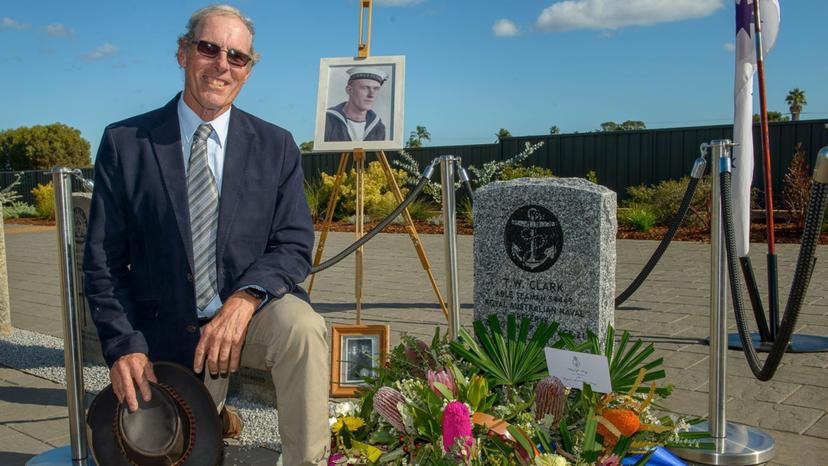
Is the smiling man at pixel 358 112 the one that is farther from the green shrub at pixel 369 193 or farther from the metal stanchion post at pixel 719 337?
the green shrub at pixel 369 193

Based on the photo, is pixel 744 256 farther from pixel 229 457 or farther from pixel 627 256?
pixel 627 256

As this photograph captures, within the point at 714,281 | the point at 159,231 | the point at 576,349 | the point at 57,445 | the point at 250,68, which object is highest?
the point at 250,68

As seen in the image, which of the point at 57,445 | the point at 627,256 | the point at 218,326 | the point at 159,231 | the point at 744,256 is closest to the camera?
the point at 218,326

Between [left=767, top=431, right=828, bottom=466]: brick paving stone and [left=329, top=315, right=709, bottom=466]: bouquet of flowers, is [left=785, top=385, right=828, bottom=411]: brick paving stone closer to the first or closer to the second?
[left=767, top=431, right=828, bottom=466]: brick paving stone

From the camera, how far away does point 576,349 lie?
10.5 feet

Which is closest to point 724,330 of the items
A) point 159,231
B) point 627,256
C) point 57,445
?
point 159,231

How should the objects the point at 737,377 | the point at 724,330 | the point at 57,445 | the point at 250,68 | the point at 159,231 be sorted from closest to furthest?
the point at 159,231 → the point at 250,68 → the point at 724,330 → the point at 57,445 → the point at 737,377

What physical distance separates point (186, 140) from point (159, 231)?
45 cm

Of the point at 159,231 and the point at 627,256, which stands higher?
the point at 159,231

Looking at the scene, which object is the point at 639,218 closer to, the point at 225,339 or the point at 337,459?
the point at 337,459

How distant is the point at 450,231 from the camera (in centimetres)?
437

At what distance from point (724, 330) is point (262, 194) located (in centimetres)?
228

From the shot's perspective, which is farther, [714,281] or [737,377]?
[737,377]

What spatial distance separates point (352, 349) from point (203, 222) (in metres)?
1.69
